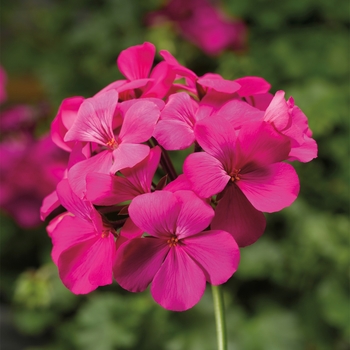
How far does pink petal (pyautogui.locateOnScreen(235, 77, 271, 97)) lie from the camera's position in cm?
47

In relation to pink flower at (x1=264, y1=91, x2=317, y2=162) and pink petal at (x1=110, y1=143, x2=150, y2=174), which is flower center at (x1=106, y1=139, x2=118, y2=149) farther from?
pink flower at (x1=264, y1=91, x2=317, y2=162)

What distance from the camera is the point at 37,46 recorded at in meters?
1.81

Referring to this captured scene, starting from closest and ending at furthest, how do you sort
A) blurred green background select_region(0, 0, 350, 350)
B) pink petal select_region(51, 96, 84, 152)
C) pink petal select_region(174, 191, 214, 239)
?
pink petal select_region(174, 191, 214, 239) → pink petal select_region(51, 96, 84, 152) → blurred green background select_region(0, 0, 350, 350)

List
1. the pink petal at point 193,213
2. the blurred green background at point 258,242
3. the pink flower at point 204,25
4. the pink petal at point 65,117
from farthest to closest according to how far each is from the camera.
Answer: the pink flower at point 204,25 → the blurred green background at point 258,242 → the pink petal at point 65,117 → the pink petal at point 193,213

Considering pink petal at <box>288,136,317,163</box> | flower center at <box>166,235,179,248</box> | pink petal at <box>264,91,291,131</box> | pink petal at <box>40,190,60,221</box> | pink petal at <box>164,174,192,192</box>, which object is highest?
pink petal at <box>264,91,291,131</box>

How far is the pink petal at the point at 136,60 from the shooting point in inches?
20.1

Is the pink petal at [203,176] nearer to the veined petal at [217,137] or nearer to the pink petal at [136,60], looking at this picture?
the veined petal at [217,137]

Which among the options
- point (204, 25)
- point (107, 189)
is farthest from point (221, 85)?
point (204, 25)

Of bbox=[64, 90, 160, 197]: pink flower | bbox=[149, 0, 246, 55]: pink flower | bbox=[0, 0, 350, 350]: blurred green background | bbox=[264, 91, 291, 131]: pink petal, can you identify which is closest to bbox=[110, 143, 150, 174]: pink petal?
bbox=[64, 90, 160, 197]: pink flower

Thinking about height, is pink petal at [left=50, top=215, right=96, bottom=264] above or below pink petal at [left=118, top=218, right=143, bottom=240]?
below

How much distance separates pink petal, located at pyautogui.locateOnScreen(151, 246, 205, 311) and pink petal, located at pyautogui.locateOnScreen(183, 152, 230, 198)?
2.2 inches

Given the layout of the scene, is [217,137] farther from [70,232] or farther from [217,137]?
[70,232]

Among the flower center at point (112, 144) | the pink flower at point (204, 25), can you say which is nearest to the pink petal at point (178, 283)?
the flower center at point (112, 144)

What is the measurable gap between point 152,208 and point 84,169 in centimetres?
7
